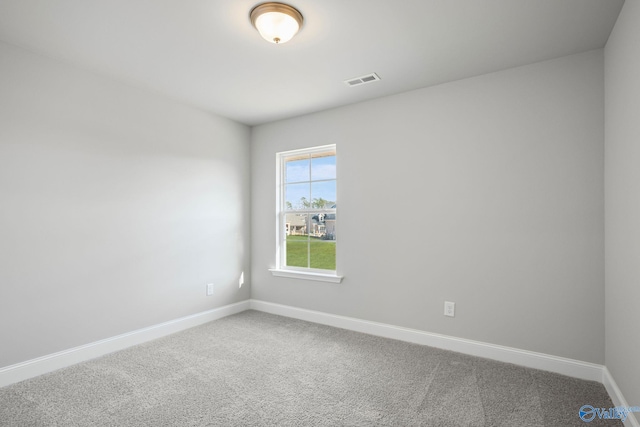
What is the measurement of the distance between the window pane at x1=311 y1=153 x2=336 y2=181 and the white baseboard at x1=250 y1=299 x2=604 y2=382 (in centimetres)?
165

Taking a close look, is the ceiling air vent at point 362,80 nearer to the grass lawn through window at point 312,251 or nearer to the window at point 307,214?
the window at point 307,214

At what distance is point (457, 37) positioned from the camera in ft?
7.54

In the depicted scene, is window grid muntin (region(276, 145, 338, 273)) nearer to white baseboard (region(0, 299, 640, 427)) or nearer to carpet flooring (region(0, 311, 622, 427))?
white baseboard (region(0, 299, 640, 427))

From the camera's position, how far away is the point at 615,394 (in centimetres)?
206

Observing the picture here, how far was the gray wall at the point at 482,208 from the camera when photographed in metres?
2.46

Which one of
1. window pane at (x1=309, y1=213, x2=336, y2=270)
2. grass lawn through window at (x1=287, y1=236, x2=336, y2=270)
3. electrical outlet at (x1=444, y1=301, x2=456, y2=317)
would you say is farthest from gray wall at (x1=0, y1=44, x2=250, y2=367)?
electrical outlet at (x1=444, y1=301, x2=456, y2=317)

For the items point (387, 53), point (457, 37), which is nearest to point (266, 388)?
point (387, 53)

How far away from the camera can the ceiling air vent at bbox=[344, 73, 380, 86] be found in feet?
9.54

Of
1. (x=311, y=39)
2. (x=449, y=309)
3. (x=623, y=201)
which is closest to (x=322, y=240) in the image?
(x=449, y=309)

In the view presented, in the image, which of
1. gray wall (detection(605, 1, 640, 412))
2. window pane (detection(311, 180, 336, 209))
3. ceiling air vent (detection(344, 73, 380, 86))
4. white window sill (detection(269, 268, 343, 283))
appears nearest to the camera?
gray wall (detection(605, 1, 640, 412))

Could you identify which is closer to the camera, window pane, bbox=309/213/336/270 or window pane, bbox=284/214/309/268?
window pane, bbox=309/213/336/270

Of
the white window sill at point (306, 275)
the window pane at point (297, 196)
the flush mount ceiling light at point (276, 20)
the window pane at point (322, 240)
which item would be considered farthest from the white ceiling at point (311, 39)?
the white window sill at point (306, 275)

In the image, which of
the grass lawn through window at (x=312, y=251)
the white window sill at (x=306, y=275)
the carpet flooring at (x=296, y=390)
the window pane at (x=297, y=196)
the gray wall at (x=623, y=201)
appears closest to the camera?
the gray wall at (x=623, y=201)

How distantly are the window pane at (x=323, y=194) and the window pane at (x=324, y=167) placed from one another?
0.26 feet
